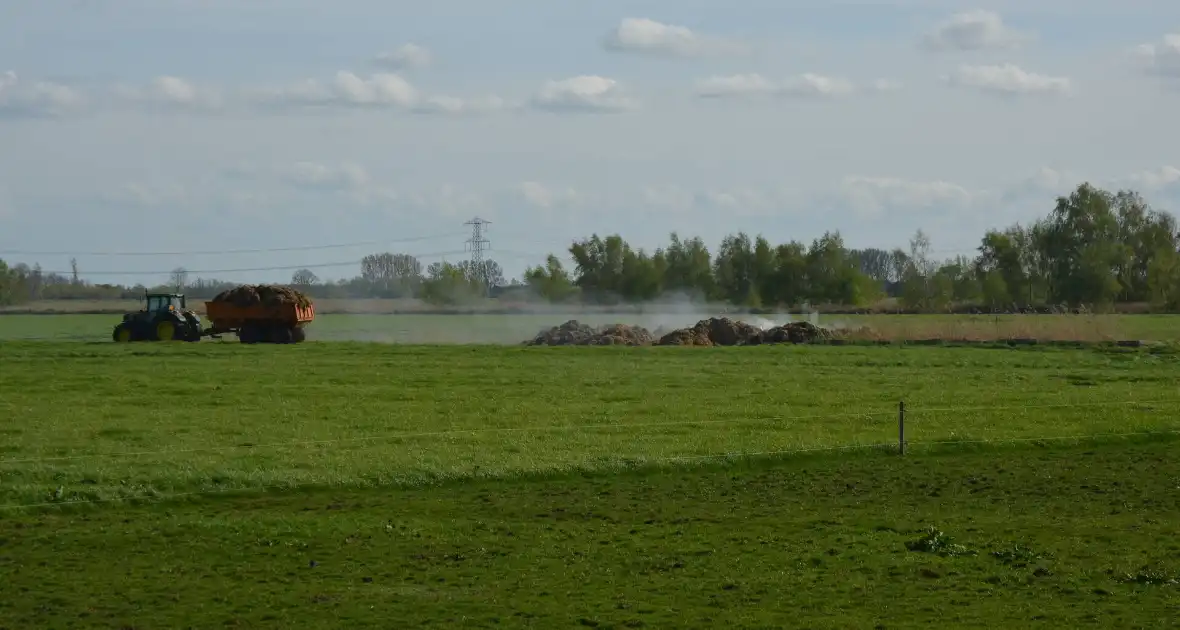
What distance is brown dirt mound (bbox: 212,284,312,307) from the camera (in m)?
55.5

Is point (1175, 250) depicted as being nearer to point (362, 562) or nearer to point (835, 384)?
point (835, 384)

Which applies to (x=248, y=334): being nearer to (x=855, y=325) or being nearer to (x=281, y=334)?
(x=281, y=334)

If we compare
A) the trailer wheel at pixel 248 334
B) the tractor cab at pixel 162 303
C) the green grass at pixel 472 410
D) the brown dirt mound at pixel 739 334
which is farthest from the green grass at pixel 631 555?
the tractor cab at pixel 162 303

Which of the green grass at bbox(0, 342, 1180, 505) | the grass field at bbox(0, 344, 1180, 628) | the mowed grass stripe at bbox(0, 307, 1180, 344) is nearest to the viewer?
the grass field at bbox(0, 344, 1180, 628)

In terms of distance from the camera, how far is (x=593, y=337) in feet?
188

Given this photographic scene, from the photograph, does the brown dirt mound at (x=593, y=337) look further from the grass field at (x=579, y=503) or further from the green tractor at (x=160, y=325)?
the grass field at (x=579, y=503)

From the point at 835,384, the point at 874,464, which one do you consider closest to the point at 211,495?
the point at 874,464

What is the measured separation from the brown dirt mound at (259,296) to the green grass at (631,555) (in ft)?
122

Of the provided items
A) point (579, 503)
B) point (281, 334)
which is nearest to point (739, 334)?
point (281, 334)

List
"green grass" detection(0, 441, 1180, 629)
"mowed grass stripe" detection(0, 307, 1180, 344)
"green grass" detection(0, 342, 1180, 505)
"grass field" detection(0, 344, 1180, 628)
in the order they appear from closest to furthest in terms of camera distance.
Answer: "green grass" detection(0, 441, 1180, 629) < "grass field" detection(0, 344, 1180, 628) < "green grass" detection(0, 342, 1180, 505) < "mowed grass stripe" detection(0, 307, 1180, 344)

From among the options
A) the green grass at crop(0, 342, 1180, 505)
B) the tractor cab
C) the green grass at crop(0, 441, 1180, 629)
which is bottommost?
the green grass at crop(0, 441, 1180, 629)

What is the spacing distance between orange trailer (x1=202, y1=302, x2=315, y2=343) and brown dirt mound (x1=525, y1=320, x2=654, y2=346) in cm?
929

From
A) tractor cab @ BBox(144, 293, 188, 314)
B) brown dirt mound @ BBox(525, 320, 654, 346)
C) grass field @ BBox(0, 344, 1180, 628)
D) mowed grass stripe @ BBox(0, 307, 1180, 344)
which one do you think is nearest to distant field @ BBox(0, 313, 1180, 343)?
mowed grass stripe @ BBox(0, 307, 1180, 344)

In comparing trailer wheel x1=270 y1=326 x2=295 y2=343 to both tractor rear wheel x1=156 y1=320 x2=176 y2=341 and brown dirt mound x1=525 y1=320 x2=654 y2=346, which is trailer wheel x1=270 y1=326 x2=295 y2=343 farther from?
brown dirt mound x1=525 y1=320 x2=654 y2=346
